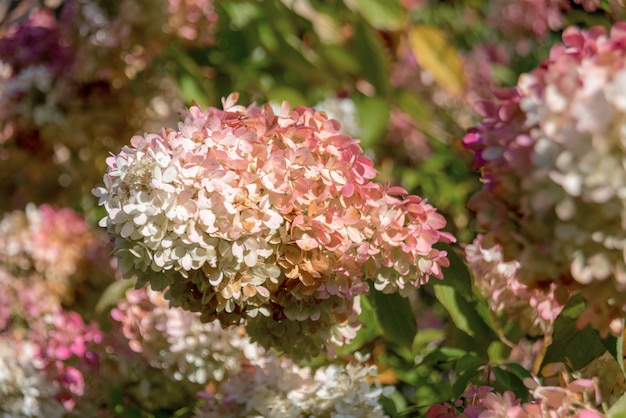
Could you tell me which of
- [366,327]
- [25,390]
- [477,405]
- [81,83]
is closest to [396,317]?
[366,327]

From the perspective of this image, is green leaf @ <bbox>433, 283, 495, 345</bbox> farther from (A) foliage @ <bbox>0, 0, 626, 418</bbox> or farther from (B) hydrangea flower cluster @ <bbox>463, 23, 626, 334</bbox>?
(B) hydrangea flower cluster @ <bbox>463, 23, 626, 334</bbox>

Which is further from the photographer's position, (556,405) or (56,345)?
(56,345)

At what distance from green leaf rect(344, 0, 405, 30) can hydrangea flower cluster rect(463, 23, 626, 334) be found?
33.7 inches

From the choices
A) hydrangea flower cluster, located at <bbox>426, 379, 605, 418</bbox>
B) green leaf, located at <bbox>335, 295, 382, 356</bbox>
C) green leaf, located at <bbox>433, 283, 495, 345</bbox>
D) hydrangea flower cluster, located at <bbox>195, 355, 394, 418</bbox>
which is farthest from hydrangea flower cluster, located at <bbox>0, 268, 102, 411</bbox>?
hydrangea flower cluster, located at <bbox>426, 379, 605, 418</bbox>

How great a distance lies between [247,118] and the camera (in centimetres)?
68

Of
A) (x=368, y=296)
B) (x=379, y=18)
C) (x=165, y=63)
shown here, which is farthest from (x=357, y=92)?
(x=368, y=296)

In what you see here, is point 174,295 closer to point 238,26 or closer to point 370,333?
point 370,333

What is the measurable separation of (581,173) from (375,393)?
396mm

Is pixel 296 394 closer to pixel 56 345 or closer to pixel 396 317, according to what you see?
pixel 396 317

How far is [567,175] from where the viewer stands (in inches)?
17.8

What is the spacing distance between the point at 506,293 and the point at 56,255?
0.93m

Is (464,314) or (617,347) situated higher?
(617,347)

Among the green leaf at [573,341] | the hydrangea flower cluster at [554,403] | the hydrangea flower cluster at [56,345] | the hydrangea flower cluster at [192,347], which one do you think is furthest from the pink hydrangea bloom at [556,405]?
the hydrangea flower cluster at [56,345]

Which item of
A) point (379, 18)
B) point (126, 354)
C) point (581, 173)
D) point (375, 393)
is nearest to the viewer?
point (581, 173)
